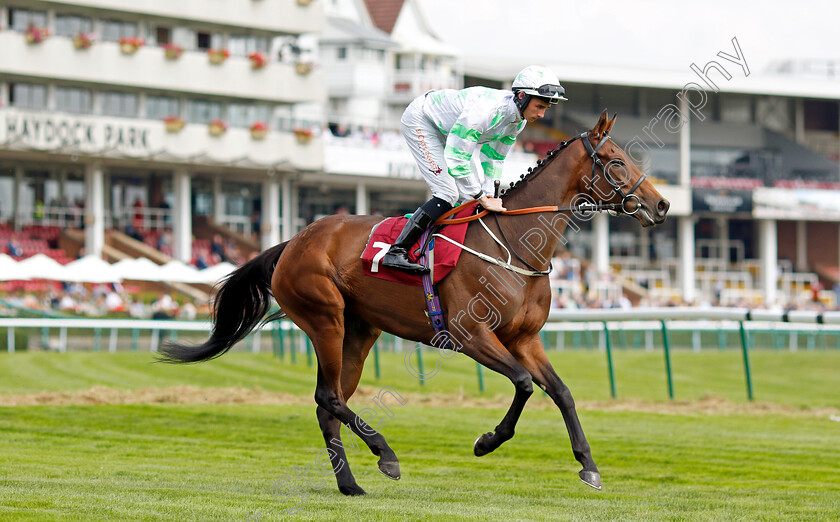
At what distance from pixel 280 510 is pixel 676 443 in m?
4.43

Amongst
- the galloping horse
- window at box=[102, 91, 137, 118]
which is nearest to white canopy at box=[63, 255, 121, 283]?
window at box=[102, 91, 137, 118]

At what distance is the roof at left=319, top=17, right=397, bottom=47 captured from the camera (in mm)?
38031

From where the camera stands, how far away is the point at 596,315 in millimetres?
12250

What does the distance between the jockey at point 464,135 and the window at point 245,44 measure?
2753cm

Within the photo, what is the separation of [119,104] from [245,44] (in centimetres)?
459

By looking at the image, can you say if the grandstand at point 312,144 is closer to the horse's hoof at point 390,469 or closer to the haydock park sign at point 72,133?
the haydock park sign at point 72,133

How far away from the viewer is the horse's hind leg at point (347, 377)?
612 cm

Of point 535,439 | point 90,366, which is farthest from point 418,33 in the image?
point 535,439

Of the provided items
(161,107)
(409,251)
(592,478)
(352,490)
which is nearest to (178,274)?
(161,107)

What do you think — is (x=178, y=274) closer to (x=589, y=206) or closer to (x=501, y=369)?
(x=589, y=206)

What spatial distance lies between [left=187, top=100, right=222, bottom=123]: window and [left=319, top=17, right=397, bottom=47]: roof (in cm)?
672

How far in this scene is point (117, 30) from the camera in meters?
30.6

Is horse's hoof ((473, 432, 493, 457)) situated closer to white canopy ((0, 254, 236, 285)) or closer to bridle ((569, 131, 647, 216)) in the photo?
bridle ((569, 131, 647, 216))

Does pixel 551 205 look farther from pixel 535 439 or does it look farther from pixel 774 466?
pixel 535 439
